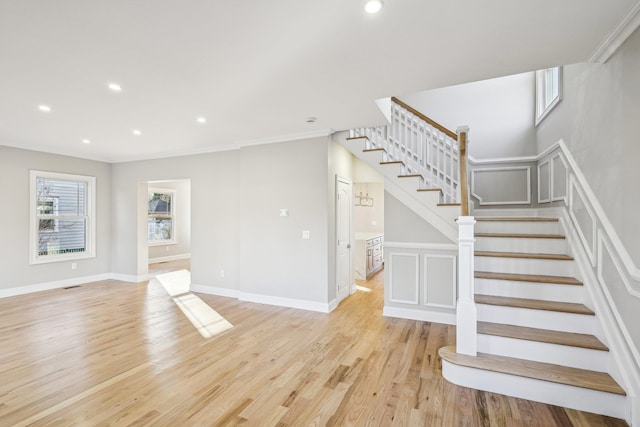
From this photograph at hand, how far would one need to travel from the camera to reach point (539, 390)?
231 centimetres

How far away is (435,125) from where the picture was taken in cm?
414

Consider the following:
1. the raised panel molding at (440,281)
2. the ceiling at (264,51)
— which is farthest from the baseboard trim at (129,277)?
the raised panel molding at (440,281)

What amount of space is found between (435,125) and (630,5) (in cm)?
227

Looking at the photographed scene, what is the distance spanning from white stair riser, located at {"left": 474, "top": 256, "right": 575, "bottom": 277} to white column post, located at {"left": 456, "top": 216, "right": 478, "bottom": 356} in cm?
85

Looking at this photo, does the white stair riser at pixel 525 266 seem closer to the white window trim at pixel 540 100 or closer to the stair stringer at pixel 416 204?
the stair stringer at pixel 416 204

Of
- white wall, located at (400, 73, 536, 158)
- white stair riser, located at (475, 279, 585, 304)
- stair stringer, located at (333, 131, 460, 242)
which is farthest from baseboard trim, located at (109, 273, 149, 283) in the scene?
white wall, located at (400, 73, 536, 158)

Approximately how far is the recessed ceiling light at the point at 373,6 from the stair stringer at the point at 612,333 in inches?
111

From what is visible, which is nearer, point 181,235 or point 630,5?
point 630,5

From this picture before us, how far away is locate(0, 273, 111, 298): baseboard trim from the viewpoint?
5.38 metres

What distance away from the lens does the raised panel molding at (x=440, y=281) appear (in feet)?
13.0

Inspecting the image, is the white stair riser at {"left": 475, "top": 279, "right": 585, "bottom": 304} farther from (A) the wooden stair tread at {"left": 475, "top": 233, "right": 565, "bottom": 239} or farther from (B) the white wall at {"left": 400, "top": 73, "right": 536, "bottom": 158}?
(B) the white wall at {"left": 400, "top": 73, "right": 536, "bottom": 158}

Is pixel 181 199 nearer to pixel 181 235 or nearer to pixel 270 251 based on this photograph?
pixel 181 235

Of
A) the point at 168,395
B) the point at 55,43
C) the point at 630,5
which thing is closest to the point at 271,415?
the point at 168,395

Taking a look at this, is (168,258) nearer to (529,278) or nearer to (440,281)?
(440,281)
